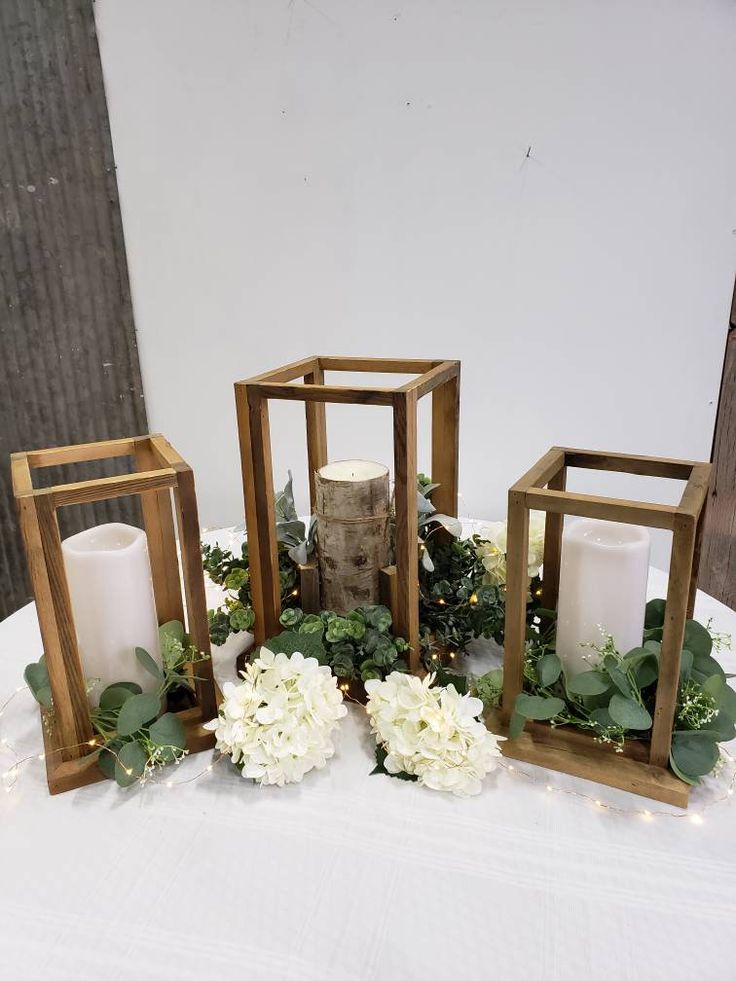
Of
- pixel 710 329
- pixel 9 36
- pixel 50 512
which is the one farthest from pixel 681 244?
pixel 9 36

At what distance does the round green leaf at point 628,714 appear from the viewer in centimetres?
65

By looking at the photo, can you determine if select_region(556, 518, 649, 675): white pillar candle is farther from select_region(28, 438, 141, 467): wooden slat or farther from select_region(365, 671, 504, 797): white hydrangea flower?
select_region(28, 438, 141, 467): wooden slat

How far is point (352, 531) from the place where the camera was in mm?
847

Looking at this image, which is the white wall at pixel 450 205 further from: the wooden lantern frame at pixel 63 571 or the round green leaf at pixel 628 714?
the round green leaf at pixel 628 714

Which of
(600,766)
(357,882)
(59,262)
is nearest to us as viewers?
(357,882)

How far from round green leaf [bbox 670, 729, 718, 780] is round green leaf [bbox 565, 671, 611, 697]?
8 cm

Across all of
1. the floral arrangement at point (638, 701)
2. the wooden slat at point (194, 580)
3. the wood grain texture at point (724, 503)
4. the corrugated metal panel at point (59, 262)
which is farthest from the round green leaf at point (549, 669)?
the corrugated metal panel at point (59, 262)

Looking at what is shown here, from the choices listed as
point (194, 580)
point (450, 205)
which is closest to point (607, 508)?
point (194, 580)

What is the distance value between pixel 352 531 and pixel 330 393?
0.18 metres

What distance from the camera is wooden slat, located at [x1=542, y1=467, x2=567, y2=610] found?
0.81m

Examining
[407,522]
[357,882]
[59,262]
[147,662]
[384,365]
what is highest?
[59,262]

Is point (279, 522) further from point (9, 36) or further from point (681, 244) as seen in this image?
point (9, 36)

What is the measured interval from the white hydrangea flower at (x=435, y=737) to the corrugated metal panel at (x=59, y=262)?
1.02 m

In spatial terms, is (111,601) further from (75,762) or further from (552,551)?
(552,551)
